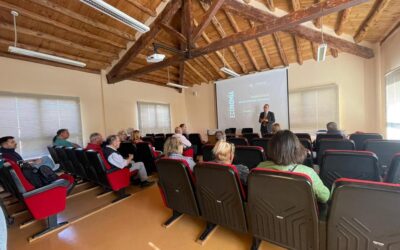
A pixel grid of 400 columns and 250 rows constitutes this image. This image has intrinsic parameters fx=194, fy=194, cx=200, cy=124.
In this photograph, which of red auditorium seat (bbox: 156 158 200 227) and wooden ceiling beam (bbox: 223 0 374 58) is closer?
red auditorium seat (bbox: 156 158 200 227)

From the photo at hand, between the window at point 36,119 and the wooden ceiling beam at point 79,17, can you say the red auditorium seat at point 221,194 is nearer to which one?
the wooden ceiling beam at point 79,17

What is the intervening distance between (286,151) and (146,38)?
5.56 metres

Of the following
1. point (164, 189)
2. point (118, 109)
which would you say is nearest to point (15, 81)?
point (118, 109)

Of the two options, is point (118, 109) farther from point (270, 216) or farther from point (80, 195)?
point (270, 216)

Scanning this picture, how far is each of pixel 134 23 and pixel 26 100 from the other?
13.3 ft

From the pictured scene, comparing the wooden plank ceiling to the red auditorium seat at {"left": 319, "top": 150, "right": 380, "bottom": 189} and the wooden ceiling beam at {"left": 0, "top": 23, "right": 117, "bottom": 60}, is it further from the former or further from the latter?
the red auditorium seat at {"left": 319, "top": 150, "right": 380, "bottom": 189}

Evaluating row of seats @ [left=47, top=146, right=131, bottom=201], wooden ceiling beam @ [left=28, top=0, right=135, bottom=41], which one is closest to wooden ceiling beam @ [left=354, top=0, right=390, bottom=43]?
row of seats @ [left=47, top=146, right=131, bottom=201]

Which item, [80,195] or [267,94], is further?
[267,94]

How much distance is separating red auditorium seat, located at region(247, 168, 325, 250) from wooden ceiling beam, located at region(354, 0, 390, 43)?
4690mm

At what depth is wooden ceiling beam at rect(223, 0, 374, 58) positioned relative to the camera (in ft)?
15.5

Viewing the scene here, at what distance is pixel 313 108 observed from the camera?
6789mm

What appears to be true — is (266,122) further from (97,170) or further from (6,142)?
(6,142)

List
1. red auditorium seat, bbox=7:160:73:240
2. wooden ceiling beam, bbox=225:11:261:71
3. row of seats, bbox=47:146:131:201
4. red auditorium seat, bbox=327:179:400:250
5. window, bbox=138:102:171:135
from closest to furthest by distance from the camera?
red auditorium seat, bbox=327:179:400:250 → red auditorium seat, bbox=7:160:73:240 → row of seats, bbox=47:146:131:201 → wooden ceiling beam, bbox=225:11:261:71 → window, bbox=138:102:171:135

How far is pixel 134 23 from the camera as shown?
343 cm
